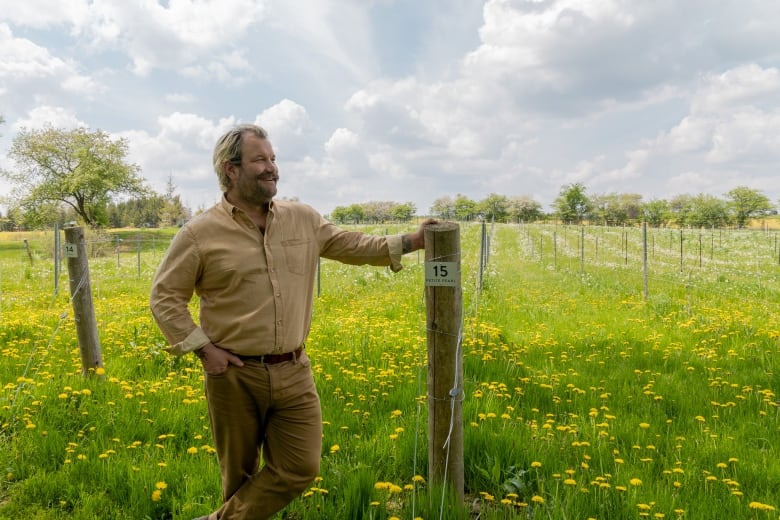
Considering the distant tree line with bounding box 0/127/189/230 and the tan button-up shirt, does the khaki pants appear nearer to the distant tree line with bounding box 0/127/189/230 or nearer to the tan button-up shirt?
the tan button-up shirt

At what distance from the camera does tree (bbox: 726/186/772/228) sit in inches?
3898

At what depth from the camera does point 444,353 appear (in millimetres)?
3129

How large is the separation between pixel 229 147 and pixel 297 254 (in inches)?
26.8

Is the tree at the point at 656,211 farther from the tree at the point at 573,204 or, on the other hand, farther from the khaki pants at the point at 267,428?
the khaki pants at the point at 267,428

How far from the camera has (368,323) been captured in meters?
8.54

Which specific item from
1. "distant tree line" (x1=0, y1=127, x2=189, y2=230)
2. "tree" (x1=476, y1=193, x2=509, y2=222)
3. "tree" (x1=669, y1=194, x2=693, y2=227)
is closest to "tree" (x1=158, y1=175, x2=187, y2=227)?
"distant tree line" (x1=0, y1=127, x2=189, y2=230)

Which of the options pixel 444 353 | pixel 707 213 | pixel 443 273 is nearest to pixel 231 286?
pixel 443 273

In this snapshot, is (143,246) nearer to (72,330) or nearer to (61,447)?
(72,330)

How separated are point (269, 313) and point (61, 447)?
2.58m

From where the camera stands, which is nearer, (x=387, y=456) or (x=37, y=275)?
(x=387, y=456)

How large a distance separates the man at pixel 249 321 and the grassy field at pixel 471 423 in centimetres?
49

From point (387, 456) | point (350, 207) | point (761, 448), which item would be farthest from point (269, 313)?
point (350, 207)

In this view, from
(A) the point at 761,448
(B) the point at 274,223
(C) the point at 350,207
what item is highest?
(C) the point at 350,207

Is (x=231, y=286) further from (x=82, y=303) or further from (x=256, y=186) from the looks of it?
(x=82, y=303)
